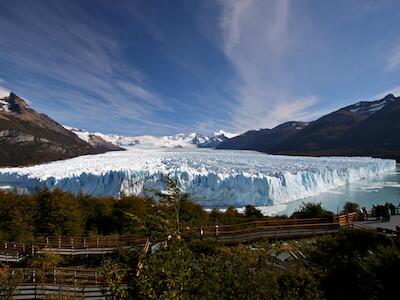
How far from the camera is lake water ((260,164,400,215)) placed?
3538 cm

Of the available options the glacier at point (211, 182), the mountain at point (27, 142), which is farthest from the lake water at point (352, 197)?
the mountain at point (27, 142)

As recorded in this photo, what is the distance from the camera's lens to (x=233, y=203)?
37.3 metres

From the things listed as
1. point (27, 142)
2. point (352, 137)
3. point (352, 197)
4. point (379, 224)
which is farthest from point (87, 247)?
point (352, 137)

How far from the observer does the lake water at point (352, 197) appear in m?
35.4

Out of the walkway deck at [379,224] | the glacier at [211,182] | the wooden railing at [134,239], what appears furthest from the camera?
the glacier at [211,182]

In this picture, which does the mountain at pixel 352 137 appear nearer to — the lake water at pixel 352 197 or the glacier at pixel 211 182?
the lake water at pixel 352 197

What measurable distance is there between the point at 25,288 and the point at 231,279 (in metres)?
8.74

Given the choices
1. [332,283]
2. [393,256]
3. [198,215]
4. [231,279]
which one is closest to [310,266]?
[332,283]

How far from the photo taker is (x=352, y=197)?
1623 inches

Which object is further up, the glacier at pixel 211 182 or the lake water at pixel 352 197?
the glacier at pixel 211 182

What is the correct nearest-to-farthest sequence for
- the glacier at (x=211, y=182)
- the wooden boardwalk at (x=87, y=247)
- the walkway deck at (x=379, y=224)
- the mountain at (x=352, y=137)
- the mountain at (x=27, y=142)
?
the wooden boardwalk at (x=87, y=247) < the walkway deck at (x=379, y=224) < the glacier at (x=211, y=182) < the mountain at (x=27, y=142) < the mountain at (x=352, y=137)

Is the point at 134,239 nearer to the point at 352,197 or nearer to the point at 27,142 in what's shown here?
the point at 352,197

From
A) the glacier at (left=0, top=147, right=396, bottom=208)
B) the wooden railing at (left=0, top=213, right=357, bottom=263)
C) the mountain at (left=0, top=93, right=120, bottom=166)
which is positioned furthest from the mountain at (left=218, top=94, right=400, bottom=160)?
the wooden railing at (left=0, top=213, right=357, bottom=263)

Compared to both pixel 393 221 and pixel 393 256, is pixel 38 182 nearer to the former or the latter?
pixel 393 221
